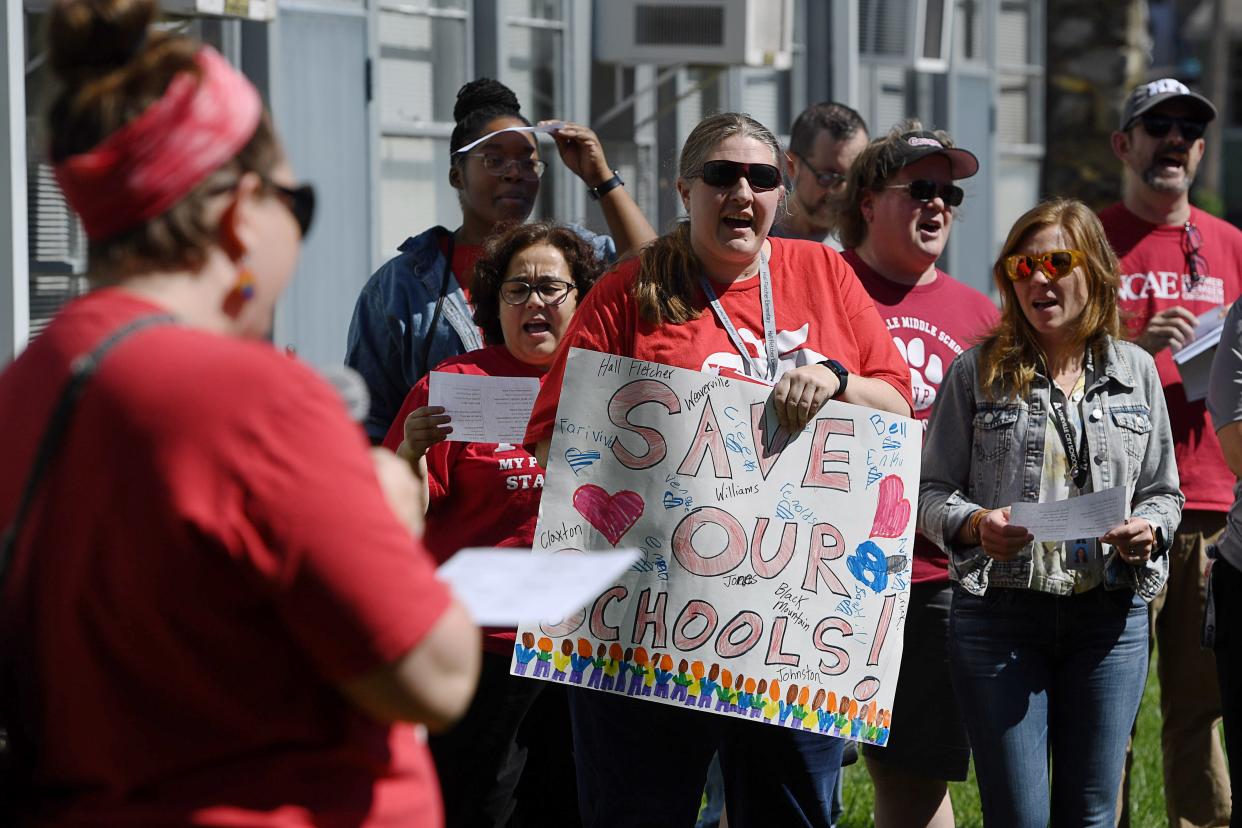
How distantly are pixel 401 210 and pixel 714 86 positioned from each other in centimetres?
274

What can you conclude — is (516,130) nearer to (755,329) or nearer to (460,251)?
(460,251)

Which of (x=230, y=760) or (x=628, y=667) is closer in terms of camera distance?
(x=230, y=760)

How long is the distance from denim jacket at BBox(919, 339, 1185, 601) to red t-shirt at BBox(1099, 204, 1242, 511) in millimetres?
1130

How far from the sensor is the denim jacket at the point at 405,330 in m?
4.60

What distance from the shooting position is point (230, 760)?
180 cm

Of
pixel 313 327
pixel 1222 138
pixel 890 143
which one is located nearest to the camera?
pixel 890 143

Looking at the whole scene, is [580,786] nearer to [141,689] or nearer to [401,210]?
[141,689]

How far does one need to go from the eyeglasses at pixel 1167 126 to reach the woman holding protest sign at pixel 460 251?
1.91 m

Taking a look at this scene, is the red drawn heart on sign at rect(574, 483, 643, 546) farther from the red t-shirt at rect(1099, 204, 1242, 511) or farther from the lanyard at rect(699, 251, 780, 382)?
the red t-shirt at rect(1099, 204, 1242, 511)

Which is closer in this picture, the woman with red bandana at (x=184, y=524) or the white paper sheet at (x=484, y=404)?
the woman with red bandana at (x=184, y=524)

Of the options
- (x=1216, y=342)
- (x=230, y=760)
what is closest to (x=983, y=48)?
(x=1216, y=342)

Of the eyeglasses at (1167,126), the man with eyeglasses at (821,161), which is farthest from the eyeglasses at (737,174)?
the eyeglasses at (1167,126)

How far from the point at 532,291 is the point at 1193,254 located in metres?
2.39

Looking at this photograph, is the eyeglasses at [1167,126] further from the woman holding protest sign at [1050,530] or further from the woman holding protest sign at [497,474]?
the woman holding protest sign at [497,474]
